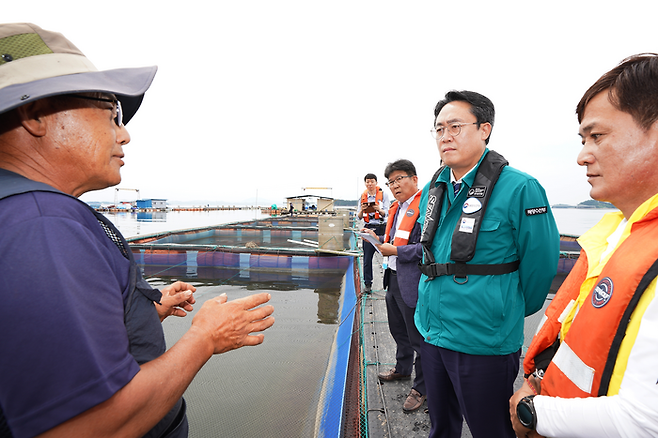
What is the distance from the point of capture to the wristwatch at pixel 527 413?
3.01 ft

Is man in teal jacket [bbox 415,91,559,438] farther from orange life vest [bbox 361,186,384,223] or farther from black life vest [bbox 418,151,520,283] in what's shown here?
orange life vest [bbox 361,186,384,223]

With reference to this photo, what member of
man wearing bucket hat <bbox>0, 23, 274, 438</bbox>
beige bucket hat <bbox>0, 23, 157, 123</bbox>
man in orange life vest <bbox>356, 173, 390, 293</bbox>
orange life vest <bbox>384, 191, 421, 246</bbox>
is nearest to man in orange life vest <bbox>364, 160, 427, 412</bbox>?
orange life vest <bbox>384, 191, 421, 246</bbox>

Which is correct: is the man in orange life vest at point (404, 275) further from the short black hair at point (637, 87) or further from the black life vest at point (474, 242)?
the short black hair at point (637, 87)

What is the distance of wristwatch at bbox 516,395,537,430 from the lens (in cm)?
92

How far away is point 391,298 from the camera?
3014 mm

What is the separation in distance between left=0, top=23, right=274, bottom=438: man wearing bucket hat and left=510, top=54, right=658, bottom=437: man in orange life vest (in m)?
1.04

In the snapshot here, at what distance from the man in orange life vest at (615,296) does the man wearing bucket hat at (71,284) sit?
3.42 ft

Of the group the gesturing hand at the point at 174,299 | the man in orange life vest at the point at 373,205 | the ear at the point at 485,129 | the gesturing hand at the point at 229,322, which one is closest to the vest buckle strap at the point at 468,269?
the ear at the point at 485,129

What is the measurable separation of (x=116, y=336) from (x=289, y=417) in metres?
3.08

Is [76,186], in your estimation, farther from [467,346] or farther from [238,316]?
[467,346]

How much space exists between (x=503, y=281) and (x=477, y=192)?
0.52 meters

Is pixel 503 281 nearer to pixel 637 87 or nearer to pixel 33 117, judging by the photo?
pixel 637 87

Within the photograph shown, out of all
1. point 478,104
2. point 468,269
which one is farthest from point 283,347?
point 478,104

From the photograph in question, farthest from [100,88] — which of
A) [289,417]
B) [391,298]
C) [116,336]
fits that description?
[289,417]
